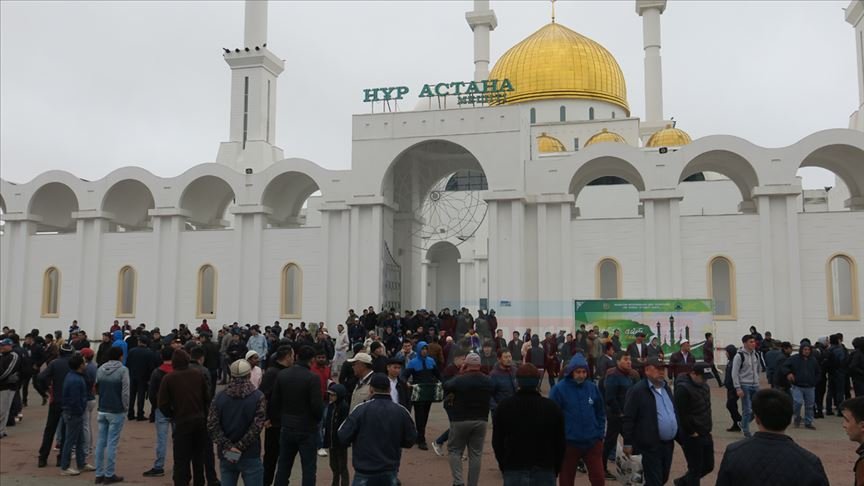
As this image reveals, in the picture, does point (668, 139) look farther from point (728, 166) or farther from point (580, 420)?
point (580, 420)

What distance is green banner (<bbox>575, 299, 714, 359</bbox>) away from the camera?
66.4 feet

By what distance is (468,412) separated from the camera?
870 centimetres

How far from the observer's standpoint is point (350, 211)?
2812cm

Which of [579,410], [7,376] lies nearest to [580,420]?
[579,410]

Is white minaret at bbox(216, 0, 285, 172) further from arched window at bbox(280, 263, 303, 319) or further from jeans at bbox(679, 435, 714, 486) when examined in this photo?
jeans at bbox(679, 435, 714, 486)

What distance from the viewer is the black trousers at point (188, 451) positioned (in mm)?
8141

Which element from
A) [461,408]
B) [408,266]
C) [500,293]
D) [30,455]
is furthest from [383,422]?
[408,266]

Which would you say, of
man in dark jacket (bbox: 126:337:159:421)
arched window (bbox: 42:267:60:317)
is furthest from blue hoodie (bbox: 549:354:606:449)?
arched window (bbox: 42:267:60:317)

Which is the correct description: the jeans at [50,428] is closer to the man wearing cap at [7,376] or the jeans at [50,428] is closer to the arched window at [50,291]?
the man wearing cap at [7,376]

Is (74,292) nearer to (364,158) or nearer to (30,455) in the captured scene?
(364,158)

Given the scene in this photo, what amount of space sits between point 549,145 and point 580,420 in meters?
34.2

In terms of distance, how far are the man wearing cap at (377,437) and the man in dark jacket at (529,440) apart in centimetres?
84

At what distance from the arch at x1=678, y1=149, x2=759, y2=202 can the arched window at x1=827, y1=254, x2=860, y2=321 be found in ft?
13.0

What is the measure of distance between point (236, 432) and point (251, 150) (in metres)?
27.8
